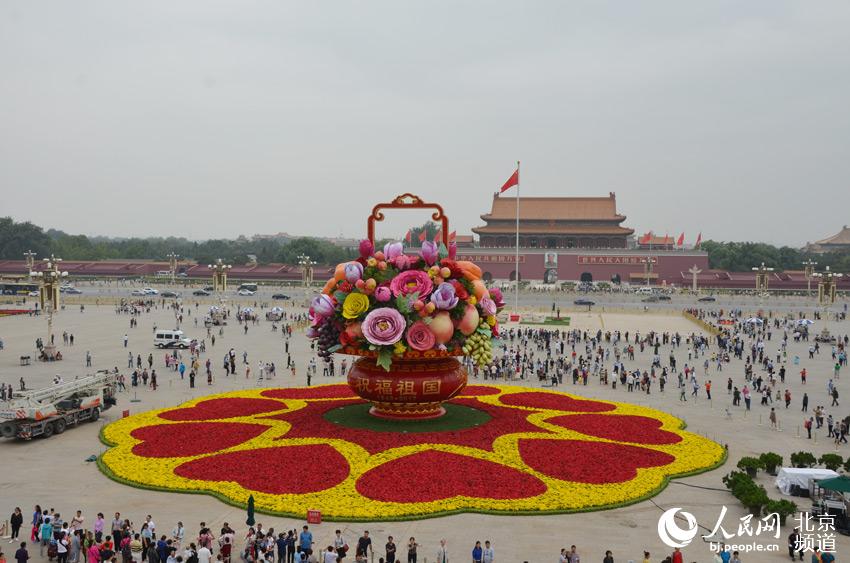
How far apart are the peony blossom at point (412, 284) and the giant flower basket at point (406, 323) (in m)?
0.03

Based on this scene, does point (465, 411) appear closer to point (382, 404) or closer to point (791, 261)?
point (382, 404)

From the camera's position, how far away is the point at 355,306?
18281 millimetres

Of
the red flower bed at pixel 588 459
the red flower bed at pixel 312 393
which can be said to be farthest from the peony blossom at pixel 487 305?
the red flower bed at pixel 312 393

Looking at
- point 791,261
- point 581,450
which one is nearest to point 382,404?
point 581,450

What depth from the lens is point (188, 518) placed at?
14141 mm

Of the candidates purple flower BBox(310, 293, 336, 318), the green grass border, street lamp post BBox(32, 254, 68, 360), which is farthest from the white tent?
street lamp post BBox(32, 254, 68, 360)

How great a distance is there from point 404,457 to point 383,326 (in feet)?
10.5

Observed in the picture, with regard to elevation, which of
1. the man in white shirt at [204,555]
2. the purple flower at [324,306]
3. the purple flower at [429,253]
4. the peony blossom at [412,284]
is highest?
the purple flower at [429,253]

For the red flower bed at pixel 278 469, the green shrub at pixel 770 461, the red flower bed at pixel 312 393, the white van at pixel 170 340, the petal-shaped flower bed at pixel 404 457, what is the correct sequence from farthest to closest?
the white van at pixel 170 340 → the red flower bed at pixel 312 393 → the green shrub at pixel 770 461 → the red flower bed at pixel 278 469 → the petal-shaped flower bed at pixel 404 457

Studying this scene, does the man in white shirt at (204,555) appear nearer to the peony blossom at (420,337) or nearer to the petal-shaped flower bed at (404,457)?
the petal-shaped flower bed at (404,457)

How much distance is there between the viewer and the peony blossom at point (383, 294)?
18.0 m

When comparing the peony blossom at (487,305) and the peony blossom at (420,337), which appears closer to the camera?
the peony blossom at (420,337)

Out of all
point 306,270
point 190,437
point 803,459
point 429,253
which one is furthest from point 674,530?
point 306,270

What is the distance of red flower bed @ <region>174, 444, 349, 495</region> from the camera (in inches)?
612
